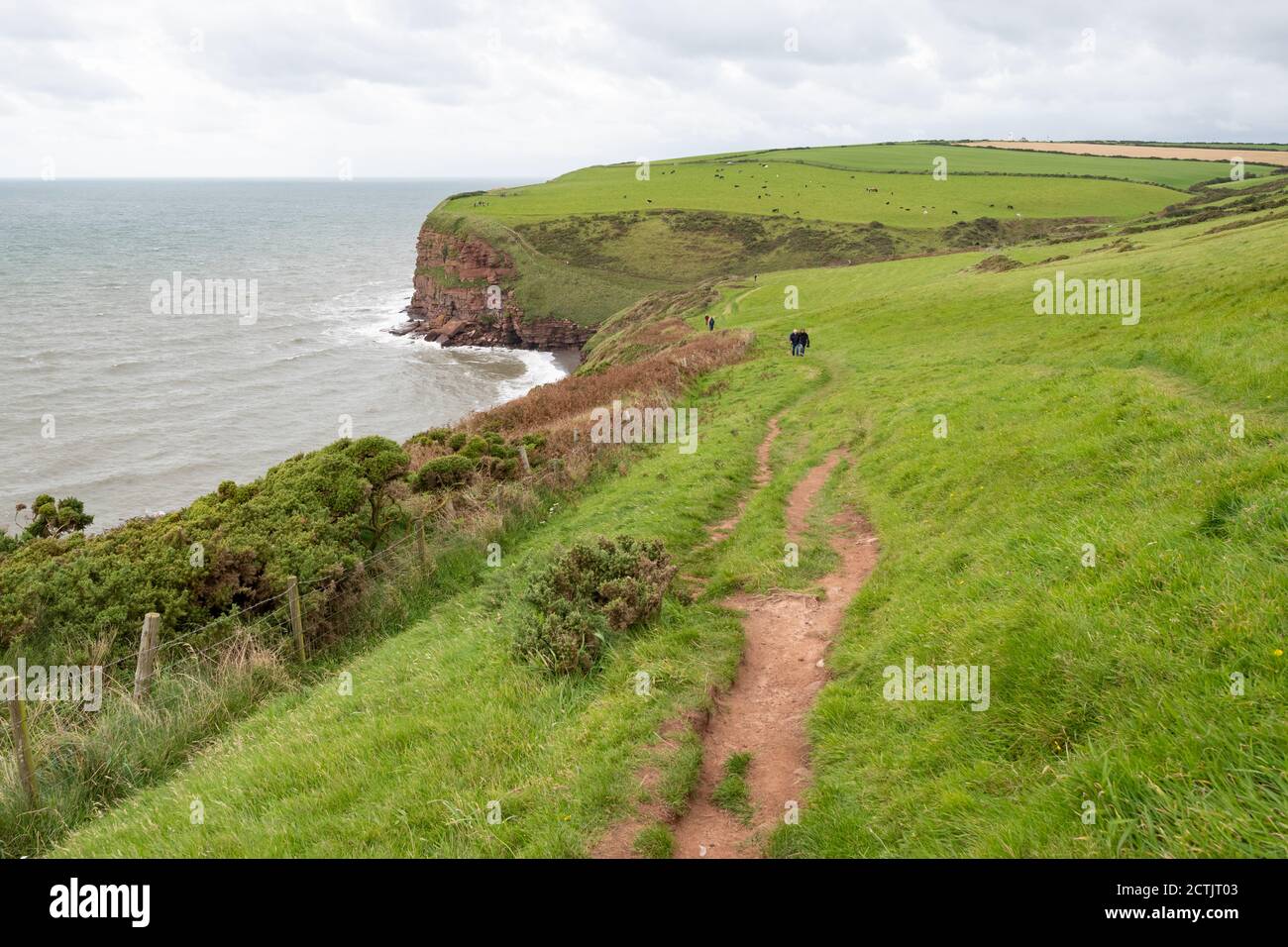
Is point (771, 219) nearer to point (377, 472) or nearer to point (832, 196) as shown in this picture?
point (832, 196)

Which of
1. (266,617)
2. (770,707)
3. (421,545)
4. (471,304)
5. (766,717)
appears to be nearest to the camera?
(766,717)

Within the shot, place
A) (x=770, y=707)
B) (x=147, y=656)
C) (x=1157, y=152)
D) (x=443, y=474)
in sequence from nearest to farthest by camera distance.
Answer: (x=770, y=707), (x=147, y=656), (x=443, y=474), (x=1157, y=152)

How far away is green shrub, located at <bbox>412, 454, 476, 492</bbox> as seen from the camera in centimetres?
2022

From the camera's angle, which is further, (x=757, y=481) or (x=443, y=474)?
(x=443, y=474)

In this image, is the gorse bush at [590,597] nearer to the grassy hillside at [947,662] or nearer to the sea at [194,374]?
the grassy hillside at [947,662]

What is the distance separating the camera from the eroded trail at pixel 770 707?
7.12m

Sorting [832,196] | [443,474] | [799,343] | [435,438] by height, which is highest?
[832,196]

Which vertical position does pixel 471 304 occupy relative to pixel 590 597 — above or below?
above

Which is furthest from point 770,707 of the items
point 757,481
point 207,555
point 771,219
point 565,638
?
point 771,219

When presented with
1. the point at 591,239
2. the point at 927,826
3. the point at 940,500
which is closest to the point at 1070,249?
the point at 940,500

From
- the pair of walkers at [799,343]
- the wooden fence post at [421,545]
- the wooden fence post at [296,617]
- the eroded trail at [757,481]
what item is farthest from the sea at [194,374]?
the pair of walkers at [799,343]

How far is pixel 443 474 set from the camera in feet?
67.3

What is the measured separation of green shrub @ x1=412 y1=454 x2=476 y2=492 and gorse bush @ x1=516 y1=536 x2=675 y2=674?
28.8 feet

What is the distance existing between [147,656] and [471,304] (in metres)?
92.1
